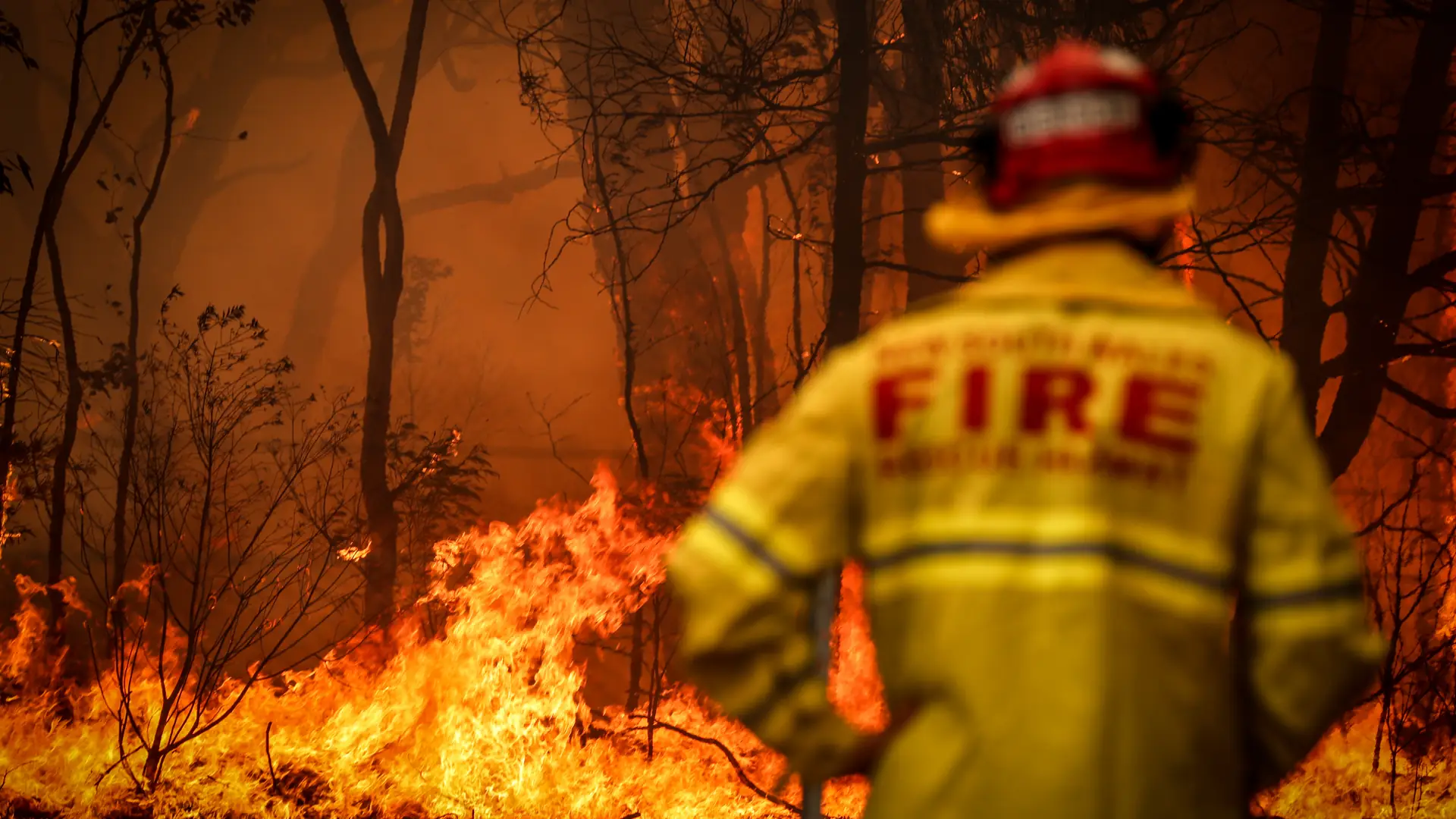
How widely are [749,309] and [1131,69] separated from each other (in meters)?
7.47

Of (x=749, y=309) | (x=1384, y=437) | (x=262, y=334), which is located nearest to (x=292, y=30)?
(x=262, y=334)

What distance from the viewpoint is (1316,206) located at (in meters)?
4.98

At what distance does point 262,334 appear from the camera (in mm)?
6582

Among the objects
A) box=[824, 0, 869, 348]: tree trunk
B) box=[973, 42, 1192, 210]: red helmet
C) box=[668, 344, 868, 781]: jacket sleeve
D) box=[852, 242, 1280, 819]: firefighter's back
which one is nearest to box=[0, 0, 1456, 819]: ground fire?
box=[824, 0, 869, 348]: tree trunk

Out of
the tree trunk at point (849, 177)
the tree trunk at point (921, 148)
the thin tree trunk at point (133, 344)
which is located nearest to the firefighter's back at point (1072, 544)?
the tree trunk at point (849, 177)

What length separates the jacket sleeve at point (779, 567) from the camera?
3.55 ft

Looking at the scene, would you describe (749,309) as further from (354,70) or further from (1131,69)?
(1131,69)

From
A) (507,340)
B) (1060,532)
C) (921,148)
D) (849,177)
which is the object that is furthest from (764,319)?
(1060,532)

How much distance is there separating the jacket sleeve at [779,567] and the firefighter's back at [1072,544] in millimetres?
70

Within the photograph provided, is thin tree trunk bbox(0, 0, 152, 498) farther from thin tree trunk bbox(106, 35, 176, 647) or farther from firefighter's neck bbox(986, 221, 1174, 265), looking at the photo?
firefighter's neck bbox(986, 221, 1174, 265)

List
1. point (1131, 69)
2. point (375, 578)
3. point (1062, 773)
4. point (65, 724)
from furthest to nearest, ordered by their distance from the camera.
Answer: point (375, 578)
point (65, 724)
point (1131, 69)
point (1062, 773)

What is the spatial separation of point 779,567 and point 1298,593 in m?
0.57

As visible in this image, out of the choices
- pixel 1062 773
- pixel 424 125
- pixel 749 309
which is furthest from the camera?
pixel 749 309

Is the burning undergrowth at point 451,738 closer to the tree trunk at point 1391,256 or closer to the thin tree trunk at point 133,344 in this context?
the thin tree trunk at point 133,344
